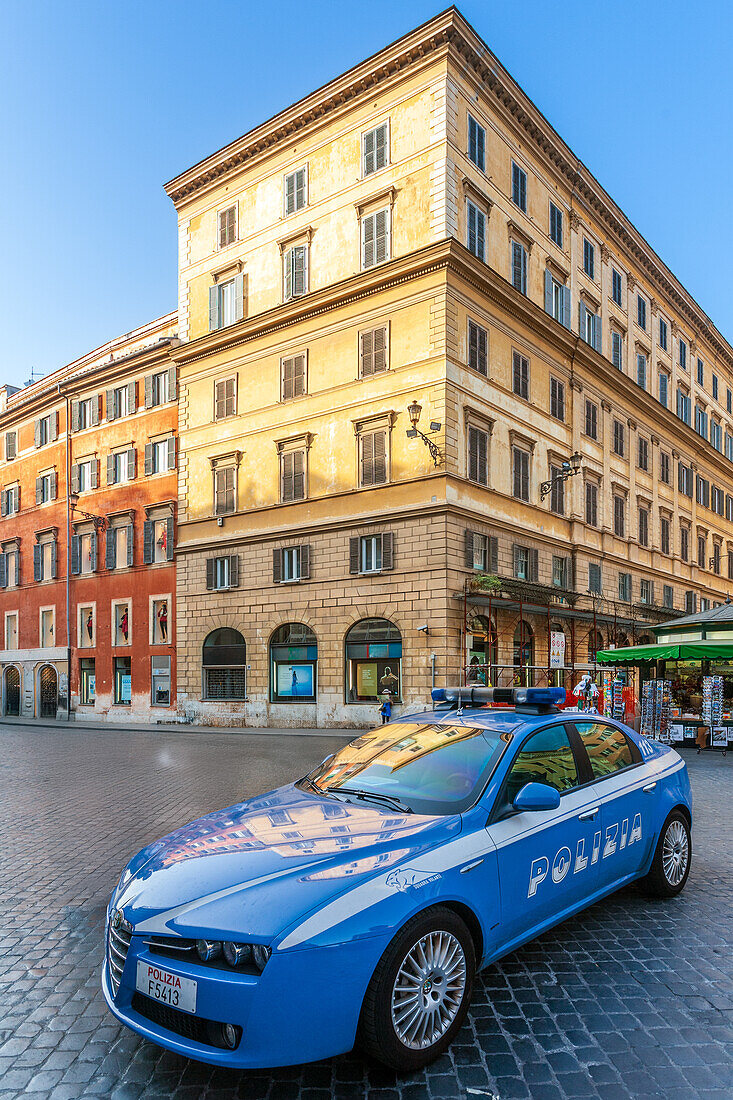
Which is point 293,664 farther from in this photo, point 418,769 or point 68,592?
point 418,769

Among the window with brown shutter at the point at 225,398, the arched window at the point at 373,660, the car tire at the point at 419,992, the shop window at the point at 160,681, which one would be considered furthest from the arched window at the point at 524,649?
the car tire at the point at 419,992

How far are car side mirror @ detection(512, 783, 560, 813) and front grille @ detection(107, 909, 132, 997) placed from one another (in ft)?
6.48

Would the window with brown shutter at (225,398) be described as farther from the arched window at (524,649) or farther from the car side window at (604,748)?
the car side window at (604,748)

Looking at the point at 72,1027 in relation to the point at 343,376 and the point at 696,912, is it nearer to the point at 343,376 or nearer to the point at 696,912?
the point at 696,912

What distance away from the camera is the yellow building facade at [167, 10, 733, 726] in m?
24.5

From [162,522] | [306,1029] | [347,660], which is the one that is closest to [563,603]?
[347,660]

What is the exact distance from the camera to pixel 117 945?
137 inches

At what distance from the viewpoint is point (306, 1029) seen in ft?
9.93

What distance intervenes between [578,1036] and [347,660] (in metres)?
22.2

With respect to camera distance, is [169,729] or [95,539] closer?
[169,729]

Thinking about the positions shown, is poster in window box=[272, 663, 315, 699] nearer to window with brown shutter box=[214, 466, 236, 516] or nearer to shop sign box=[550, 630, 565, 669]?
window with brown shutter box=[214, 466, 236, 516]

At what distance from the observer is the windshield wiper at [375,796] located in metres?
4.18

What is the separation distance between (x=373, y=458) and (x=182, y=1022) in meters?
22.9

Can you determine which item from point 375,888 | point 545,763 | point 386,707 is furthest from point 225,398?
point 375,888
